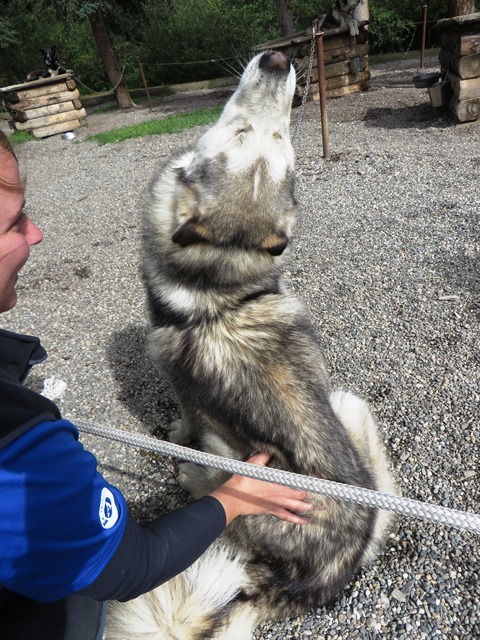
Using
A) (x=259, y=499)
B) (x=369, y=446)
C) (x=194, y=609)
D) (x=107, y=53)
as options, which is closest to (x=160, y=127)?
(x=107, y=53)

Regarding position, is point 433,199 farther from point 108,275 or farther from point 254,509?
point 254,509

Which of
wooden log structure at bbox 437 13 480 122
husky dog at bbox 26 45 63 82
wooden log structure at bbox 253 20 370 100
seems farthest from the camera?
husky dog at bbox 26 45 63 82

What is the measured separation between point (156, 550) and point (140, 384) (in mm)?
1975

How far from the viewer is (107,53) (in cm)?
1318

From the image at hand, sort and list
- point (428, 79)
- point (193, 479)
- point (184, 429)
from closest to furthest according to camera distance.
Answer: point (193, 479) < point (184, 429) < point (428, 79)

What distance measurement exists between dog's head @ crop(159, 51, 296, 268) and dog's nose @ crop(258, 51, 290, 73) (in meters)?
0.15

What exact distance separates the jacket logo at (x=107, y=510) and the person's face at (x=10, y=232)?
22.6 inches

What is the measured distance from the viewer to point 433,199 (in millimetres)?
4875

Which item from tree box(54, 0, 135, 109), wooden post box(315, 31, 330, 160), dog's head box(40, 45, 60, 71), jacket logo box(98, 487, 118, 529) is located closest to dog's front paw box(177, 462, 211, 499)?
jacket logo box(98, 487, 118, 529)

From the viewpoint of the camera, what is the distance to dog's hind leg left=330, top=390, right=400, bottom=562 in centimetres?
191

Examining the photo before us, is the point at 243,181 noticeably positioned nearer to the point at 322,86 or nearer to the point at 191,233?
the point at 191,233

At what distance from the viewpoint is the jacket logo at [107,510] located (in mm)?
970

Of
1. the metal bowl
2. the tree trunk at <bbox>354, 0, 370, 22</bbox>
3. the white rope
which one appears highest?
the tree trunk at <bbox>354, 0, 370, 22</bbox>

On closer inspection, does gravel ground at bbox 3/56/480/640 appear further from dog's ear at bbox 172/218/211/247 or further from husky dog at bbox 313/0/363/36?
husky dog at bbox 313/0/363/36
